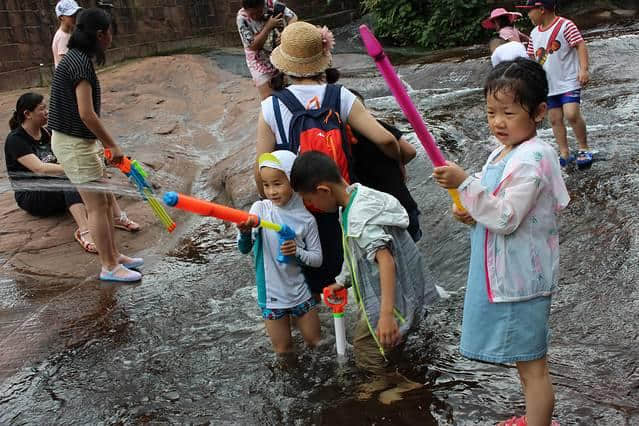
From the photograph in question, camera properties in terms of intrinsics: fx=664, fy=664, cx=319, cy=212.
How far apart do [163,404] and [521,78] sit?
7.91ft

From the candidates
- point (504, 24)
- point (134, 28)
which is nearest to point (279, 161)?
point (504, 24)

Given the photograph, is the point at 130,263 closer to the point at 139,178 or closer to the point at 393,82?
the point at 139,178

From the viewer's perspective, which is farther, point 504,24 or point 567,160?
point 504,24

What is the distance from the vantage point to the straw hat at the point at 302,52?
3.37 m

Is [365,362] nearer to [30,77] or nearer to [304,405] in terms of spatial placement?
[304,405]

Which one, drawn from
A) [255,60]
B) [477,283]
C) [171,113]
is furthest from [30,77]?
[477,283]

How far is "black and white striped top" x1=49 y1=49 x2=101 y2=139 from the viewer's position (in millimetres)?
4590

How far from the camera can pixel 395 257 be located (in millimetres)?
3117

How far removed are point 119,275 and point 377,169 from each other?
2.64 m

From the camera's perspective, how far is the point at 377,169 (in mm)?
3555

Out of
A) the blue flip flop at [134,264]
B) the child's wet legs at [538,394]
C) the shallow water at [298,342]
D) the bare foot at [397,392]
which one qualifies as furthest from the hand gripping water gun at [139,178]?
the child's wet legs at [538,394]

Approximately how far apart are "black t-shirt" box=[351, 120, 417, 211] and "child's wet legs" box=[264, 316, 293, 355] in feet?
2.85

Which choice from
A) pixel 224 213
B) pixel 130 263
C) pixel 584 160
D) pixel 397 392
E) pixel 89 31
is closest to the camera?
pixel 224 213

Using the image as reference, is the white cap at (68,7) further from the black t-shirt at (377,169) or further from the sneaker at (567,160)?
the sneaker at (567,160)
